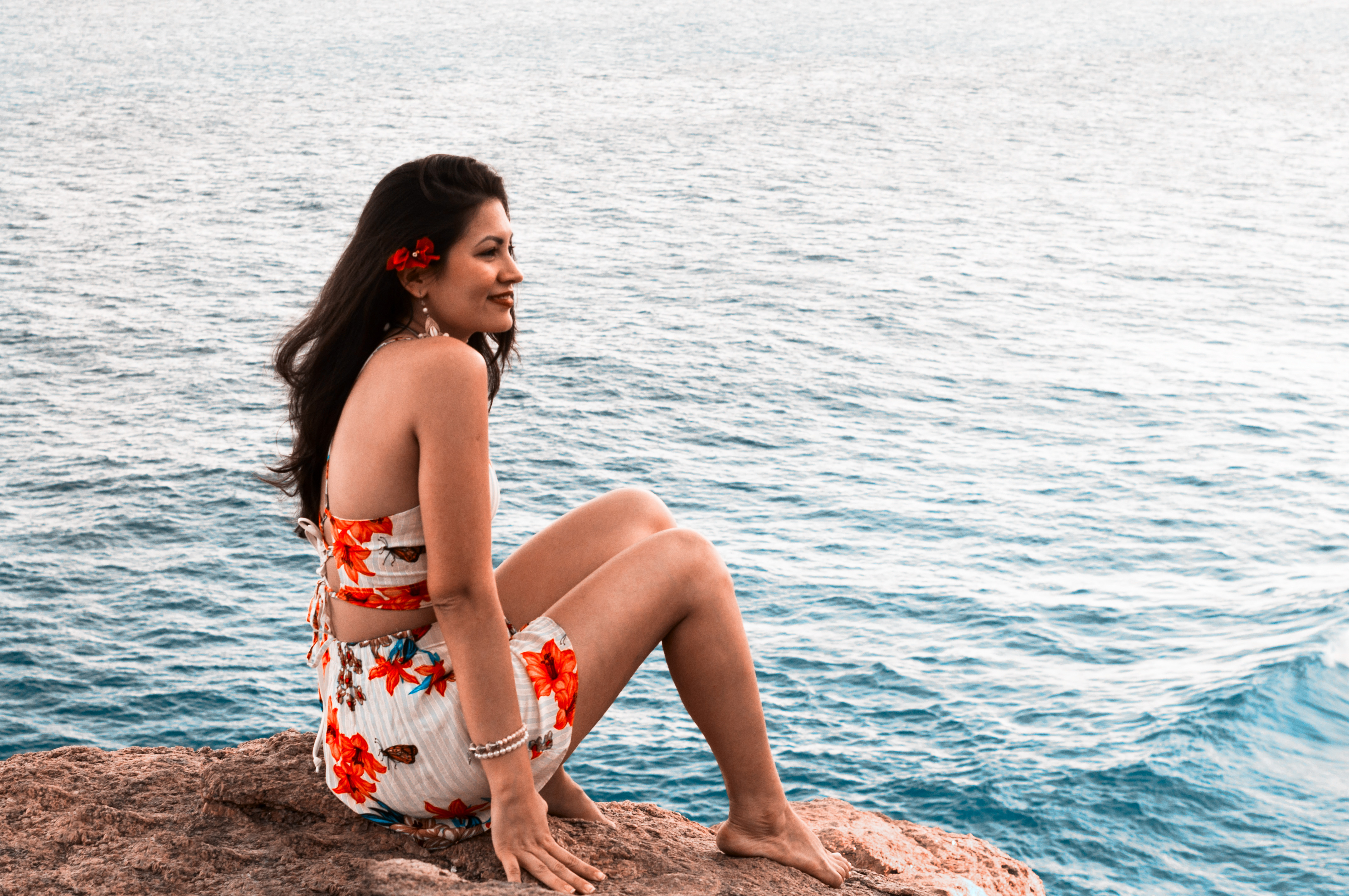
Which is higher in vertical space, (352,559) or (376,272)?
(376,272)

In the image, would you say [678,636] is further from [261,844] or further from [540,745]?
[261,844]

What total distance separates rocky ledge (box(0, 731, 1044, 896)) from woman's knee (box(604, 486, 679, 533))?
883 mm

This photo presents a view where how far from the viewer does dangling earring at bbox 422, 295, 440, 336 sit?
2996 mm

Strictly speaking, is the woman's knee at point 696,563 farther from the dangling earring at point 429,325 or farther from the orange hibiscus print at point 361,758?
the orange hibiscus print at point 361,758

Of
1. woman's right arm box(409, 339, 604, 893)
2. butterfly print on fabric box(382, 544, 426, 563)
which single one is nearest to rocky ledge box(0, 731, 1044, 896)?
woman's right arm box(409, 339, 604, 893)

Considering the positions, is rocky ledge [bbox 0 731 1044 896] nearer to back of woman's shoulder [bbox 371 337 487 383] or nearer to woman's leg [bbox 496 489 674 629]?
woman's leg [bbox 496 489 674 629]

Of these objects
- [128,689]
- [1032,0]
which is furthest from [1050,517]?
[1032,0]

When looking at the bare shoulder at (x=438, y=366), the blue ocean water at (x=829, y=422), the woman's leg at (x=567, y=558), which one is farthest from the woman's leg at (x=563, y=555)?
the blue ocean water at (x=829, y=422)


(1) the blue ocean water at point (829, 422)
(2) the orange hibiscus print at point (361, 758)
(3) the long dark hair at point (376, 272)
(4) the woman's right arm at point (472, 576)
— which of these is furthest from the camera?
(1) the blue ocean water at point (829, 422)

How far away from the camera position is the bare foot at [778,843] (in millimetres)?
3395

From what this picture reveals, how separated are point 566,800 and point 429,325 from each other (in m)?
1.45

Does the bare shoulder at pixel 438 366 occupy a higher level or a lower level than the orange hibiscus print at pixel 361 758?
higher

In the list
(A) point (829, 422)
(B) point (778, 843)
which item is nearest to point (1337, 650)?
(A) point (829, 422)

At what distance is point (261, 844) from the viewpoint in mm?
3342
